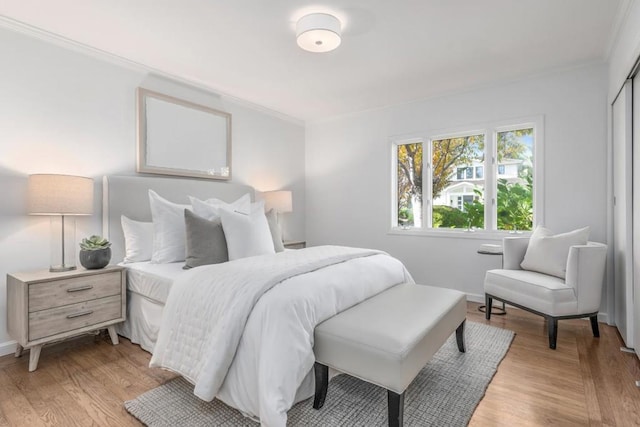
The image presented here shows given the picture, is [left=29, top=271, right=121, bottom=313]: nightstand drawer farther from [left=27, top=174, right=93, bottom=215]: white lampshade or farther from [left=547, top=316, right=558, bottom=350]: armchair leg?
[left=547, top=316, right=558, bottom=350]: armchair leg

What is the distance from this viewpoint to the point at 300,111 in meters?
4.68

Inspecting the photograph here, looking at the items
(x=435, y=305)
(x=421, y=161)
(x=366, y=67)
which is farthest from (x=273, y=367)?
(x=421, y=161)

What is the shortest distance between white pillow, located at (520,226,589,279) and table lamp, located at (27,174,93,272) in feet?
12.4

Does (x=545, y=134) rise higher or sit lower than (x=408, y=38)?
lower

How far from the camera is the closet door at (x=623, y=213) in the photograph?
245 cm

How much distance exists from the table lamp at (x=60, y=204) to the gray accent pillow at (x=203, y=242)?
76 centimetres

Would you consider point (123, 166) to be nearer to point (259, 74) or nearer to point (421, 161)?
point (259, 74)

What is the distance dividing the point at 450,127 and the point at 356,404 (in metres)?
3.26

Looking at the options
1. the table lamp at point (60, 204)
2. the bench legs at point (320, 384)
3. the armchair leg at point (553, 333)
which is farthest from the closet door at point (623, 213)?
the table lamp at point (60, 204)

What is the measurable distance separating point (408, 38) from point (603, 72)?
1996mm

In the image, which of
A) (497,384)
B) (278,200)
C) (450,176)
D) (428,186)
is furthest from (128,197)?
(450,176)

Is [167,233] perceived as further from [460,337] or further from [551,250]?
[551,250]

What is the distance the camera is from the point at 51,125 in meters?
2.62

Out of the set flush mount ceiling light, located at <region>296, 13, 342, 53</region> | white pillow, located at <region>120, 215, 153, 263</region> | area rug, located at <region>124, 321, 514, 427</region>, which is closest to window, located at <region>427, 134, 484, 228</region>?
area rug, located at <region>124, 321, 514, 427</region>
